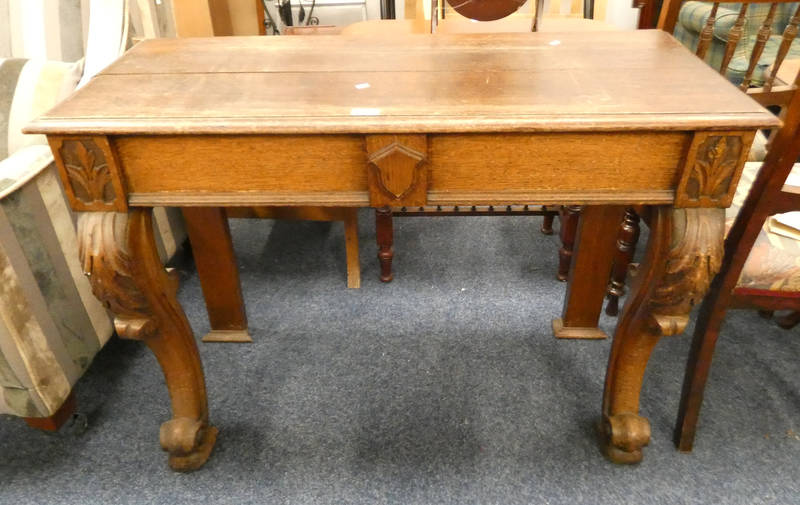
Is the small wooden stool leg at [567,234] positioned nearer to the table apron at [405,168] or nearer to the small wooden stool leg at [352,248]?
the small wooden stool leg at [352,248]

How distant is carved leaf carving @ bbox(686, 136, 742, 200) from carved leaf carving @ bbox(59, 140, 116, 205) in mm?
897

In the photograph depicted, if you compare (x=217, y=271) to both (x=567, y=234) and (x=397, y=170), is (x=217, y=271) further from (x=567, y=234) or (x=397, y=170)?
(x=567, y=234)

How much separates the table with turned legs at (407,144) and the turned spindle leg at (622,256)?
51 cm

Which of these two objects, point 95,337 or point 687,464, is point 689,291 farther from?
point 95,337

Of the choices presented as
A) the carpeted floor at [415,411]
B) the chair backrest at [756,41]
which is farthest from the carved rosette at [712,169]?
the carpeted floor at [415,411]

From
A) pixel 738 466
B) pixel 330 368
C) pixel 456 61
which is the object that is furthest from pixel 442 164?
pixel 738 466

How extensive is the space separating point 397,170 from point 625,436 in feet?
2.50

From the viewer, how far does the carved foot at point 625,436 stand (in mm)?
1215

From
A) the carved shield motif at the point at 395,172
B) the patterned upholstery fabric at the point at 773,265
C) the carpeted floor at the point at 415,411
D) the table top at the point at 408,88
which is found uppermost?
the table top at the point at 408,88

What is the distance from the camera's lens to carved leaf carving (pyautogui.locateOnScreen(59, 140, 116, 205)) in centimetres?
89

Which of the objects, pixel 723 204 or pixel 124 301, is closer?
pixel 723 204

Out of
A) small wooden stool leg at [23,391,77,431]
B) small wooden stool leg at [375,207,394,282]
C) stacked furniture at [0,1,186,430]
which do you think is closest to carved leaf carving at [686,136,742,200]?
small wooden stool leg at [375,207,394,282]

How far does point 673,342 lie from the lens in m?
1.64

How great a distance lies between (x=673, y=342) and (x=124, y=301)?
139cm
